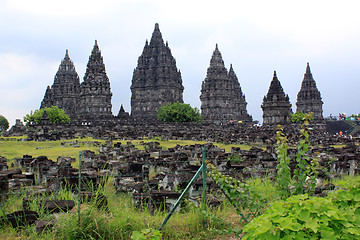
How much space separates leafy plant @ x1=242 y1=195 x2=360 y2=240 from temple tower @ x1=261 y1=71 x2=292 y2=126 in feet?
117

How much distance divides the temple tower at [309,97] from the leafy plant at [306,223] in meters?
72.4

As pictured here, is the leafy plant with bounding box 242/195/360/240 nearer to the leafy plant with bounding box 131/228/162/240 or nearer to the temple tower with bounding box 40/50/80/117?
the leafy plant with bounding box 131/228/162/240

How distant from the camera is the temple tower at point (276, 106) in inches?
1510

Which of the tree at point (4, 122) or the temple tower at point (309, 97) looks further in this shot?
the temple tower at point (309, 97)

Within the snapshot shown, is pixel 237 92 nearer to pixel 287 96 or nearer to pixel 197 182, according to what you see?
pixel 287 96

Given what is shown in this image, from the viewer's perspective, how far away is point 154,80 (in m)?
63.9

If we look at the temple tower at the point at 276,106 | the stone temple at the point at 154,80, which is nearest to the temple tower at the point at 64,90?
the stone temple at the point at 154,80

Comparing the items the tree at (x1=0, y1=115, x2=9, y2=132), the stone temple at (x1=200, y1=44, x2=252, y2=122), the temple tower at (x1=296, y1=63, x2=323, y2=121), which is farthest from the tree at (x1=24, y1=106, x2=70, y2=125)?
the temple tower at (x1=296, y1=63, x2=323, y2=121)

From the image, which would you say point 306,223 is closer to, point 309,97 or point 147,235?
point 147,235

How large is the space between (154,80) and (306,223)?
203 feet

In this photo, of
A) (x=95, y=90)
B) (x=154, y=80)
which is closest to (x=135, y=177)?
(x=95, y=90)

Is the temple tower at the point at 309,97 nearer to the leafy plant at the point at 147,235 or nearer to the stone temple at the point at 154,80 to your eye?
the stone temple at the point at 154,80

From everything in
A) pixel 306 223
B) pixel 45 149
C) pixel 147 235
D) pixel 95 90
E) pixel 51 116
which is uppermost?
pixel 95 90

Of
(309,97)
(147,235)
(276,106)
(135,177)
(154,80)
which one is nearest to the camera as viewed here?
(147,235)
